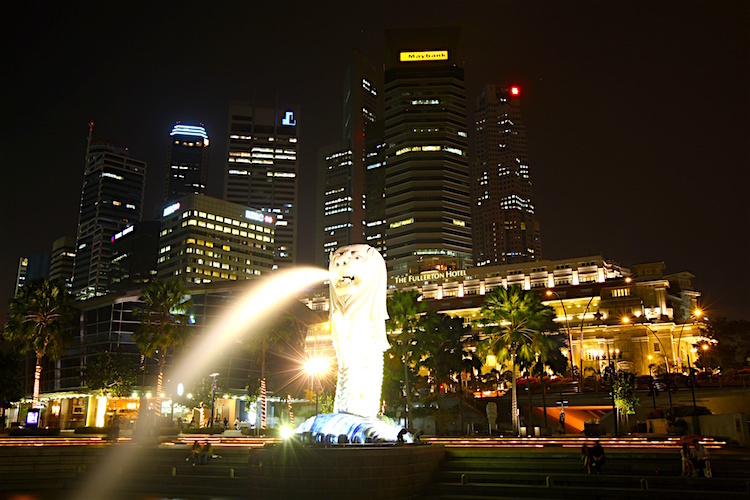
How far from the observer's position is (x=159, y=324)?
159ft

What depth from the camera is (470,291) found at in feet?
439

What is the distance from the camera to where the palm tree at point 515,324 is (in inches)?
1812

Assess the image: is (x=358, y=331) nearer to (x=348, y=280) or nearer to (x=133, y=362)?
(x=348, y=280)

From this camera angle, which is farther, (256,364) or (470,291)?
(470,291)

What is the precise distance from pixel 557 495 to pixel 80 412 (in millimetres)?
64481

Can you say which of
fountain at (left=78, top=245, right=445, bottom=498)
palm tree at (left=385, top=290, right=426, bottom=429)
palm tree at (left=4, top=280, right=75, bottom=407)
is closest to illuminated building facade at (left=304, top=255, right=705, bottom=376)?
palm tree at (left=385, top=290, right=426, bottom=429)

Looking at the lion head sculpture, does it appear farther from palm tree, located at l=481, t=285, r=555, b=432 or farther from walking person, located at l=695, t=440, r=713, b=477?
palm tree, located at l=481, t=285, r=555, b=432

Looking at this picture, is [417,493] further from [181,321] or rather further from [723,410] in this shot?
[723,410]

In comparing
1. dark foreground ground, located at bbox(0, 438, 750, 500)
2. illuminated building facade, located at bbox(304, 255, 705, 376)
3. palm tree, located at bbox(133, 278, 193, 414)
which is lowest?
dark foreground ground, located at bbox(0, 438, 750, 500)

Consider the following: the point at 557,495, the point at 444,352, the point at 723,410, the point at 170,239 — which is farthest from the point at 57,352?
the point at 170,239

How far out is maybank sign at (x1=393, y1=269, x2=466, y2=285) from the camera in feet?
459

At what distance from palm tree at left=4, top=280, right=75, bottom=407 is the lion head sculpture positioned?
35354 mm

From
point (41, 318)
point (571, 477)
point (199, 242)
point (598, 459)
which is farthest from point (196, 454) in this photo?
point (199, 242)

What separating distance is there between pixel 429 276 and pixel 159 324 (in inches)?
4034
